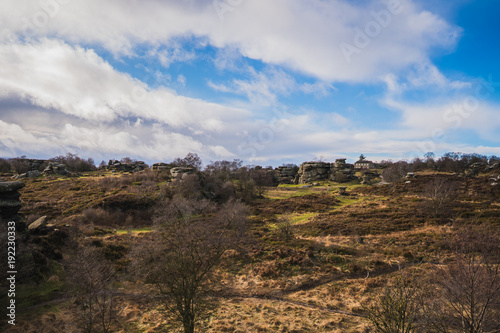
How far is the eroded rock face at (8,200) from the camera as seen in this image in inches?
850

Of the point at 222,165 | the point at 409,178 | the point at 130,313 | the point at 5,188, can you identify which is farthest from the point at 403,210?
the point at 222,165

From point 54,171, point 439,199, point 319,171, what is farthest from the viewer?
point 319,171

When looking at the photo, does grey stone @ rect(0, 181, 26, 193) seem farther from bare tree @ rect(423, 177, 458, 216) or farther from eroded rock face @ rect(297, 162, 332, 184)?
eroded rock face @ rect(297, 162, 332, 184)

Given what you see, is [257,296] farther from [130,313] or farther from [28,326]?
[28,326]

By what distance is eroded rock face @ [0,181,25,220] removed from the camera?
2158 cm

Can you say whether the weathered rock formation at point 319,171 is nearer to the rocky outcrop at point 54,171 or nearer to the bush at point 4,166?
the rocky outcrop at point 54,171

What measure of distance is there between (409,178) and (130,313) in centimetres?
7949

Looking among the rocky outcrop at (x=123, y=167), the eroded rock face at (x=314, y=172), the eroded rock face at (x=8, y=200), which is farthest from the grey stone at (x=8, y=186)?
the rocky outcrop at (x=123, y=167)

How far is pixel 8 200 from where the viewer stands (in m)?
21.9

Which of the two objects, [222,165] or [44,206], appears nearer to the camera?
[44,206]

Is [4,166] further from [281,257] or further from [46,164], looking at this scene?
[281,257]

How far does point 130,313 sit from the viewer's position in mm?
17359

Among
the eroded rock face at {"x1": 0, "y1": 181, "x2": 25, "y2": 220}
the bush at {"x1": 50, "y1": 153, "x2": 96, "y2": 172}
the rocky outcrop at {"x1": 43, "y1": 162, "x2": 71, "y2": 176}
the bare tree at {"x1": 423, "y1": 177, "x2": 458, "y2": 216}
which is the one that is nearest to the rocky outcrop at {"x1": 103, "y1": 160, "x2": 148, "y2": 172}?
the bush at {"x1": 50, "y1": 153, "x2": 96, "y2": 172}

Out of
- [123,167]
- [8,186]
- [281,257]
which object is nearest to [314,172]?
[281,257]
